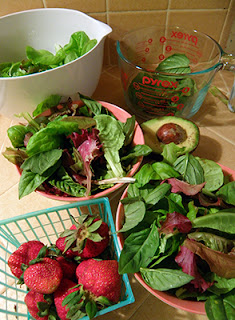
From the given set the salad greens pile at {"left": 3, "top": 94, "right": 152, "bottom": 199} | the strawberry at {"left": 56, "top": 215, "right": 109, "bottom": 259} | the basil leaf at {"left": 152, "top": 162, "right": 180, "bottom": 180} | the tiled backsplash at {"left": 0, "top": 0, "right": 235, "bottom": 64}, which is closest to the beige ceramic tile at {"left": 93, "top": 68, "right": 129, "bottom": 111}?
the tiled backsplash at {"left": 0, "top": 0, "right": 235, "bottom": 64}

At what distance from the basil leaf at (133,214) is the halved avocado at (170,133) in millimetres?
204

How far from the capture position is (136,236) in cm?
39

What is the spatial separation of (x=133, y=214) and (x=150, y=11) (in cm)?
61

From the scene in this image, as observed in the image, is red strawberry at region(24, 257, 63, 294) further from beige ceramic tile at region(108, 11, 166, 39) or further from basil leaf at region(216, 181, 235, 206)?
beige ceramic tile at region(108, 11, 166, 39)

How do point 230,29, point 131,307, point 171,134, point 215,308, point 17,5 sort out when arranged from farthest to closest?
point 230,29 < point 17,5 < point 171,134 < point 131,307 < point 215,308

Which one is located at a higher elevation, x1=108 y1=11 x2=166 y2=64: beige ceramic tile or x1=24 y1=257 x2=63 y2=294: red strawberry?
x1=108 y1=11 x2=166 y2=64: beige ceramic tile

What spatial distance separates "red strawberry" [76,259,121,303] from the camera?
36cm

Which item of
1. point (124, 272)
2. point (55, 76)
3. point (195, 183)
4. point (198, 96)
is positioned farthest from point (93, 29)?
point (124, 272)

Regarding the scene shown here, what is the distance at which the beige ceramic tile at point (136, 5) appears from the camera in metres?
0.71

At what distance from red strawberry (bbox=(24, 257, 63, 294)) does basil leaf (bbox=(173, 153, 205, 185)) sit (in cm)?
26

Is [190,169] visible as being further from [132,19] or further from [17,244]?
[132,19]

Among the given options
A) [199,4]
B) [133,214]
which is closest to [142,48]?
[199,4]

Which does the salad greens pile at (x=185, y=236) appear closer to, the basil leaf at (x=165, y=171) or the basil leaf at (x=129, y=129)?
the basil leaf at (x=165, y=171)

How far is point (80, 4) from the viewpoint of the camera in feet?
2.30
